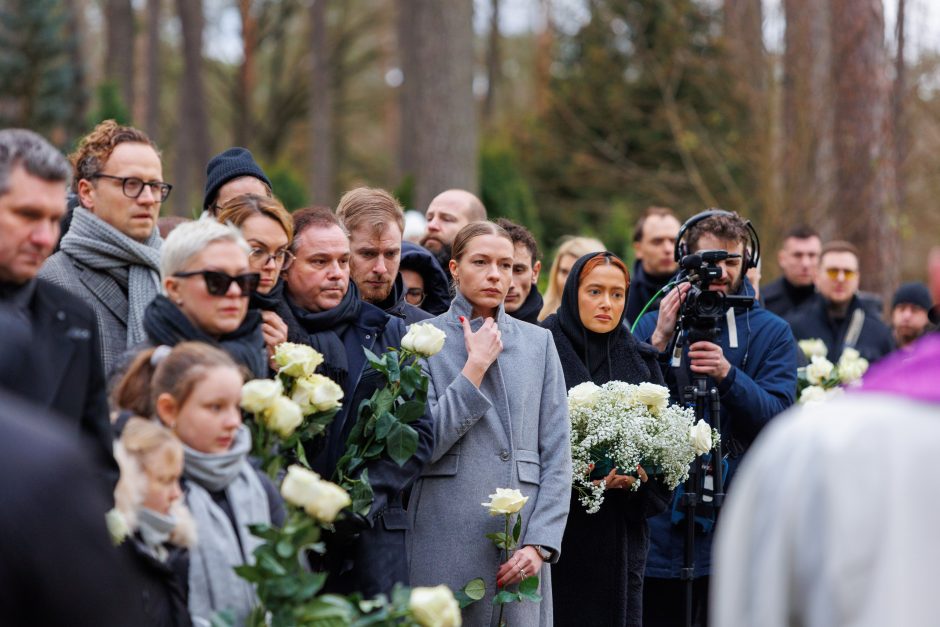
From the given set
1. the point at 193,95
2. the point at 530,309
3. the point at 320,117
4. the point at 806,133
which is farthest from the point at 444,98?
the point at 193,95

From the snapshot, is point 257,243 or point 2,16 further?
point 2,16

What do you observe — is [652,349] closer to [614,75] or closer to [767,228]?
[767,228]

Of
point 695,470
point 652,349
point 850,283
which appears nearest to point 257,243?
point 652,349

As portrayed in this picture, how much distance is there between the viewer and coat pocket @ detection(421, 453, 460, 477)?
4.70 m

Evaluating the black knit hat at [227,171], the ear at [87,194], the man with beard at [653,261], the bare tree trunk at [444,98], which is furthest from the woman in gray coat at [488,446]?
the bare tree trunk at [444,98]

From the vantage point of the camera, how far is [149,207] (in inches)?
172

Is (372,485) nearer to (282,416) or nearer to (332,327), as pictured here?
(332,327)

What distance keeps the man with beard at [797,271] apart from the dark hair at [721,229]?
2.46 m

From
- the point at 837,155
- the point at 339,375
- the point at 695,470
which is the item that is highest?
the point at 837,155

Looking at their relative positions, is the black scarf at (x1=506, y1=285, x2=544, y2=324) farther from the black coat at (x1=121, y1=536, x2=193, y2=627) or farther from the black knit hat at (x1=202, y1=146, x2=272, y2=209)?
the black coat at (x1=121, y1=536, x2=193, y2=627)

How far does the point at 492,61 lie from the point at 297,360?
23.1 m

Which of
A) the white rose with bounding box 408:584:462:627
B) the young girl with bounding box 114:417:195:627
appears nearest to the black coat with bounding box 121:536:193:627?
the young girl with bounding box 114:417:195:627

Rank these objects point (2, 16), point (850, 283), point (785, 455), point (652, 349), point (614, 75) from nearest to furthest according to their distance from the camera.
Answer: point (785, 455) < point (652, 349) < point (850, 283) < point (614, 75) < point (2, 16)

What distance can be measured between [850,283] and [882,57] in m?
5.41
